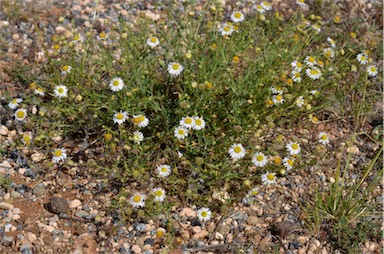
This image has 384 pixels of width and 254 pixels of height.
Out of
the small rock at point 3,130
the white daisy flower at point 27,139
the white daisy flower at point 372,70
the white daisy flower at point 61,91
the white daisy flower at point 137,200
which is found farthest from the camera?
the white daisy flower at point 372,70

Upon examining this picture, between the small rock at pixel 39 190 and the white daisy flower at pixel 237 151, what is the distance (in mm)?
1200

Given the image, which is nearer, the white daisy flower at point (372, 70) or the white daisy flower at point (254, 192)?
the white daisy flower at point (254, 192)

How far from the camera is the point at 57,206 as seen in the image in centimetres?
332

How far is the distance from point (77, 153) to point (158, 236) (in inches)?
33.8

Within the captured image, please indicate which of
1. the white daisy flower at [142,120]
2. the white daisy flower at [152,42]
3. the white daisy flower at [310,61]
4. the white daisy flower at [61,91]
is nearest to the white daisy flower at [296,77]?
the white daisy flower at [310,61]

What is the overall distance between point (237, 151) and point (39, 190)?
4.16 feet

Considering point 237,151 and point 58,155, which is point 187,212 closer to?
point 237,151

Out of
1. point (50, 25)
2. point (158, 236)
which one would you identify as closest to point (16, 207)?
point (158, 236)

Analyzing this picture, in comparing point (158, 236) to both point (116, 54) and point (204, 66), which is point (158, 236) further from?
point (116, 54)

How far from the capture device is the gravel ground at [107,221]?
10.6ft

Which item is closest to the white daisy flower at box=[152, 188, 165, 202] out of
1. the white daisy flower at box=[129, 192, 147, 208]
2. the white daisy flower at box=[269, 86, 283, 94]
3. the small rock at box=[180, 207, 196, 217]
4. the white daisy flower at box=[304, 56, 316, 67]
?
the white daisy flower at box=[129, 192, 147, 208]

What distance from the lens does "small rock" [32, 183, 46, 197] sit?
135 inches

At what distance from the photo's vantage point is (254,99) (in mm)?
3621

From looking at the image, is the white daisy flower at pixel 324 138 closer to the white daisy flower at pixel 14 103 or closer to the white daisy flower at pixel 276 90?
the white daisy flower at pixel 276 90
